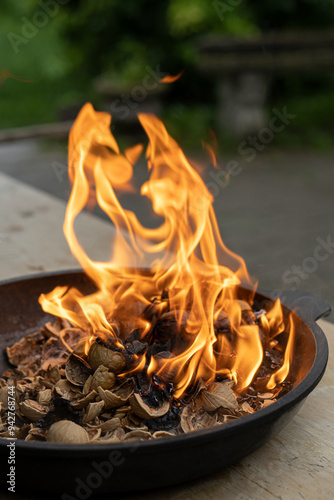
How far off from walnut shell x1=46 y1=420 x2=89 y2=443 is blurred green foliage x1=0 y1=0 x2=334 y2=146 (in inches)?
220

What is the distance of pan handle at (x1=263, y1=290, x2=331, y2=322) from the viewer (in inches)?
52.1

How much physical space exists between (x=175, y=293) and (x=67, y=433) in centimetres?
44

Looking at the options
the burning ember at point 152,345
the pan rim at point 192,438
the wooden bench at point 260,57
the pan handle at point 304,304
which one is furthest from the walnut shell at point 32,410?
the wooden bench at point 260,57

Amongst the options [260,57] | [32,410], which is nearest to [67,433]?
[32,410]

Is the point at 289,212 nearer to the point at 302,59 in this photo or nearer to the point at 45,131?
the point at 45,131

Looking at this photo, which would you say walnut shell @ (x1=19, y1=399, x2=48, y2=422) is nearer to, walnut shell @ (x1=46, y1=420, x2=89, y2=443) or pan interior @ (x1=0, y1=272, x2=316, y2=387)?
walnut shell @ (x1=46, y1=420, x2=89, y2=443)

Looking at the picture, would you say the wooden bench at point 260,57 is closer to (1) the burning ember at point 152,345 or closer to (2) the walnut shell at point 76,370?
(1) the burning ember at point 152,345

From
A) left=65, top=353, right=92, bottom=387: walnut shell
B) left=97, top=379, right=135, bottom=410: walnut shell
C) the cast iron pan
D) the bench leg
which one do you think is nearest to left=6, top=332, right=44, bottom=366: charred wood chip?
left=65, top=353, right=92, bottom=387: walnut shell

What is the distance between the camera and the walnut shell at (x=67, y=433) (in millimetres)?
1013

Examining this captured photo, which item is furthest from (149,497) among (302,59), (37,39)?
(37,39)

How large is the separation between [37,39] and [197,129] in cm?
303

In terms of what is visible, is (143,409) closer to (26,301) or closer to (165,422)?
(165,422)

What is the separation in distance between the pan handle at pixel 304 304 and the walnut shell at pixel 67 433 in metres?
0.54

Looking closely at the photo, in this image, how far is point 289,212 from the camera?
14.0 ft
